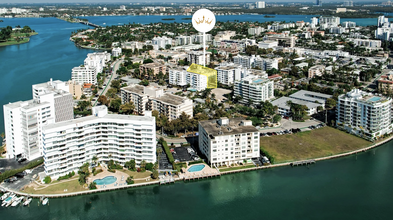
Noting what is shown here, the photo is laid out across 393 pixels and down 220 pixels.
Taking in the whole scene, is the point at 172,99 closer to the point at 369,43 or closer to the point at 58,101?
the point at 58,101

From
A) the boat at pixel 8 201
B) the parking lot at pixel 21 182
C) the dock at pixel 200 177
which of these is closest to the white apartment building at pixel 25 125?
the parking lot at pixel 21 182

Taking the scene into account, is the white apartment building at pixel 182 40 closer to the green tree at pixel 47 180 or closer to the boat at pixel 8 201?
the green tree at pixel 47 180

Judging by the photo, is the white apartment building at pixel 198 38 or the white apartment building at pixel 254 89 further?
the white apartment building at pixel 198 38

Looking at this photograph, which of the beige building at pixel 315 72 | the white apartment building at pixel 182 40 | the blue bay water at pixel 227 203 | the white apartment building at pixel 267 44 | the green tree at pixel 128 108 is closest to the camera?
the blue bay water at pixel 227 203

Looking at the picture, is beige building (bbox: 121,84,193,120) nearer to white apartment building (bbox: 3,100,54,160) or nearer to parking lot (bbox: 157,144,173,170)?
parking lot (bbox: 157,144,173,170)

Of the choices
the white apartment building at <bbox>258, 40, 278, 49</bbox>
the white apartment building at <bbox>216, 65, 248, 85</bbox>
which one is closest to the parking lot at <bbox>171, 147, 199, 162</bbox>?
the white apartment building at <bbox>216, 65, 248, 85</bbox>

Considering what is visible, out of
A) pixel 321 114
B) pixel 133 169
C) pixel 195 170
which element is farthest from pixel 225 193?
pixel 321 114

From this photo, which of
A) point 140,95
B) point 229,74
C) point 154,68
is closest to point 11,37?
point 154,68
